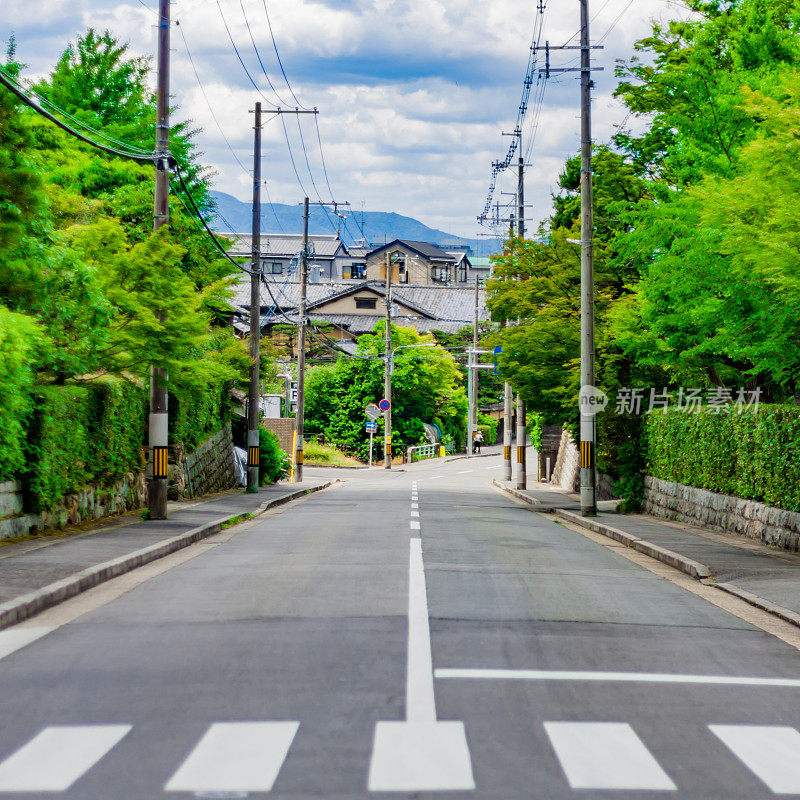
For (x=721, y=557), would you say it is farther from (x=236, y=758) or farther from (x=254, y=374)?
(x=254, y=374)

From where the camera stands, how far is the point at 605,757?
16.6ft

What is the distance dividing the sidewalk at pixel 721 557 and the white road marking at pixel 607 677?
8.73 ft

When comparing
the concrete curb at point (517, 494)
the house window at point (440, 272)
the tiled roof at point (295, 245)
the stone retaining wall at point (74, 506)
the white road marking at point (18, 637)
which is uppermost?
the tiled roof at point (295, 245)

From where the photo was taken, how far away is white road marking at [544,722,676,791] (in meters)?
4.70

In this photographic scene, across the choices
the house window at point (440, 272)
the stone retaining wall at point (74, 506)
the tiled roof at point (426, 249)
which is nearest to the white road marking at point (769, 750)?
the stone retaining wall at point (74, 506)

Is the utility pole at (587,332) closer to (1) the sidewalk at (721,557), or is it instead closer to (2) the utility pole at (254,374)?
(1) the sidewalk at (721,557)

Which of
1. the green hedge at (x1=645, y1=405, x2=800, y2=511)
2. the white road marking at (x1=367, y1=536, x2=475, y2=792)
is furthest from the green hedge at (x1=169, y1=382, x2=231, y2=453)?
the white road marking at (x1=367, y1=536, x2=475, y2=792)

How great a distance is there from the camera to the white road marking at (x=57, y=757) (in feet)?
15.2

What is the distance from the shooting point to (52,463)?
15.7 meters

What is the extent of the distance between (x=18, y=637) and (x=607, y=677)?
457cm

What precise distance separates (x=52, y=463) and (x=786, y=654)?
37.1 ft

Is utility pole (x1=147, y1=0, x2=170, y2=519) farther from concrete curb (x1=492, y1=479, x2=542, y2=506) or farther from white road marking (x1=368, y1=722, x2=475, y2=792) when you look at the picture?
white road marking (x1=368, y1=722, x2=475, y2=792)

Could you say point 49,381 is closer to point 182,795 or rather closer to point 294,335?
point 182,795

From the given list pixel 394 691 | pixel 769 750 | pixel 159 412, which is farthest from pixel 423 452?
pixel 769 750
